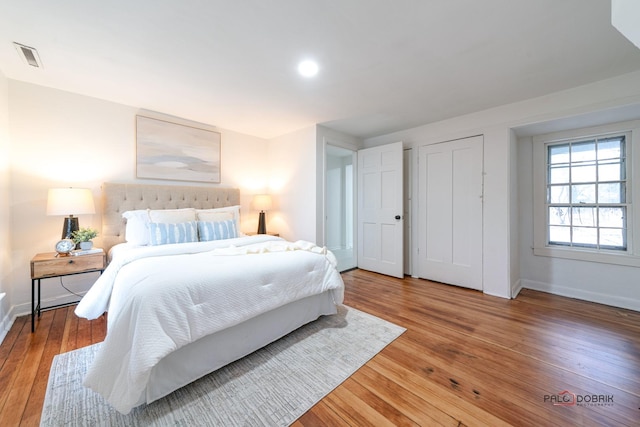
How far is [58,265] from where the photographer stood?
2.22 metres

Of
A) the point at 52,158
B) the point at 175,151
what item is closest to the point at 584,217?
the point at 175,151

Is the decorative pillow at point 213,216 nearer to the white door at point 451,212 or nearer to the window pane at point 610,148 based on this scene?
the white door at point 451,212

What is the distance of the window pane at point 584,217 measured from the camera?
294 centimetres

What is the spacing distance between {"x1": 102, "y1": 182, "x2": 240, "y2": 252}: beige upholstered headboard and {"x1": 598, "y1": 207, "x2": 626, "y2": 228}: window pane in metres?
4.93

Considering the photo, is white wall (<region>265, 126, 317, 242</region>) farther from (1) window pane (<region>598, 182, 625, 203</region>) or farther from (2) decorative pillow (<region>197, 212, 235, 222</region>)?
(1) window pane (<region>598, 182, 625, 203</region>)

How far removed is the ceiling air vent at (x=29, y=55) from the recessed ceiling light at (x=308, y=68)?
6.97 ft

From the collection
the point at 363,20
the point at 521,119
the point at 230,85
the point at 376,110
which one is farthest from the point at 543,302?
the point at 230,85

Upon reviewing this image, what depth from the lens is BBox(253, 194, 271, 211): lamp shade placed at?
3.97m

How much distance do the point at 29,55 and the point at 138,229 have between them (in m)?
1.65

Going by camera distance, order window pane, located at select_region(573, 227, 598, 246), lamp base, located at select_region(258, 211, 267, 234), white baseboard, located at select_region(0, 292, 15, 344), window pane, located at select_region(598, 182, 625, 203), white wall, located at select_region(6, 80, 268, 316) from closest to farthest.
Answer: white baseboard, located at select_region(0, 292, 15, 344) < white wall, located at select_region(6, 80, 268, 316) < window pane, located at select_region(598, 182, 625, 203) < window pane, located at select_region(573, 227, 598, 246) < lamp base, located at select_region(258, 211, 267, 234)

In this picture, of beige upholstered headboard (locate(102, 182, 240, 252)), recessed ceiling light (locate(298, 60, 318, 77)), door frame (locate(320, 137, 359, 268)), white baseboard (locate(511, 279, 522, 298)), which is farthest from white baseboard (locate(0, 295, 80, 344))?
white baseboard (locate(511, 279, 522, 298))

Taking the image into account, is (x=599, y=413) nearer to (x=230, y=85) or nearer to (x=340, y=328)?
(x=340, y=328)

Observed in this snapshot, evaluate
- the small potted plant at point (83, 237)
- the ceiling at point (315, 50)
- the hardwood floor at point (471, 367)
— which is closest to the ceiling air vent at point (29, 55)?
the ceiling at point (315, 50)

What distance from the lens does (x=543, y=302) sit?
2.84 m
